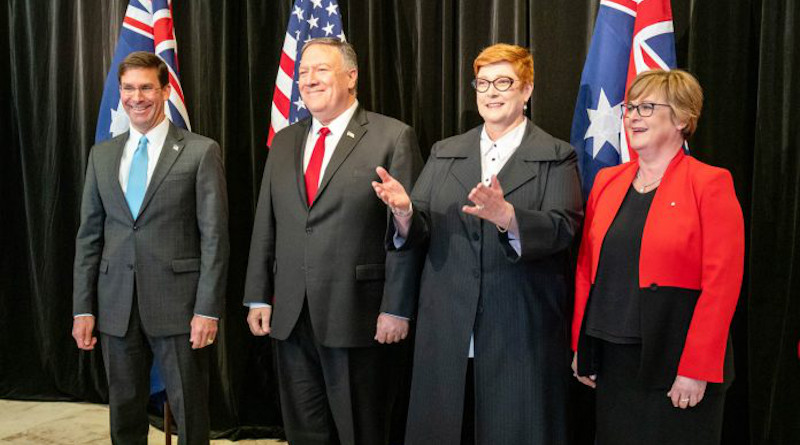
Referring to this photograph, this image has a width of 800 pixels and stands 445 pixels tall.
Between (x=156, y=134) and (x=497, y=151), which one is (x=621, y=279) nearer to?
(x=497, y=151)

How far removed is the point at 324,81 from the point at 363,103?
85 centimetres

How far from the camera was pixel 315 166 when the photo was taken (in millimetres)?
2605

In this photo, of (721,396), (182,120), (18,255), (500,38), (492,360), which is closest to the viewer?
(721,396)

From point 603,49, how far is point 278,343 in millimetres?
1614

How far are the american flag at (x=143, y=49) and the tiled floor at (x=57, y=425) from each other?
143 cm

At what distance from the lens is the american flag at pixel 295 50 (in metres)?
3.22

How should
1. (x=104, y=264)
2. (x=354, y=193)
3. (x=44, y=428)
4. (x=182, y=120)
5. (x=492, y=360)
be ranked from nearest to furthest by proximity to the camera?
(x=492, y=360) < (x=354, y=193) < (x=104, y=264) < (x=182, y=120) < (x=44, y=428)

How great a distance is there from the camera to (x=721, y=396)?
2.02 meters

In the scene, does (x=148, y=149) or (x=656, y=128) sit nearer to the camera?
(x=656, y=128)

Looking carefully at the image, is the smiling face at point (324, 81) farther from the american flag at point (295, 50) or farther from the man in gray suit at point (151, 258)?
the american flag at point (295, 50)

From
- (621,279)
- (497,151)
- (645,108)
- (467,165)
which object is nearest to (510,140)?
(497,151)

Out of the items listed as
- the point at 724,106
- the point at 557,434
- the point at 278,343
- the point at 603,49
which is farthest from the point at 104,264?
the point at 724,106

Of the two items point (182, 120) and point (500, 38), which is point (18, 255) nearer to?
point (182, 120)

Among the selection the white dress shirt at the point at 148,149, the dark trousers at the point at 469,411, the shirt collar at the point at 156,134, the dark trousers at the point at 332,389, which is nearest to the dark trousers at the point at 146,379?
the white dress shirt at the point at 148,149
